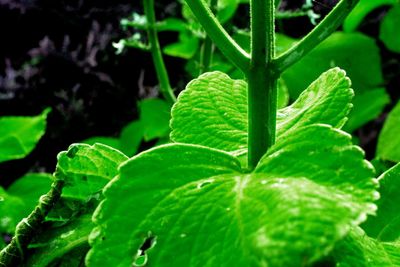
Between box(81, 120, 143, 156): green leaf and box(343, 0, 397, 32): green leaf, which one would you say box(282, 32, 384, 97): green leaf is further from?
box(81, 120, 143, 156): green leaf

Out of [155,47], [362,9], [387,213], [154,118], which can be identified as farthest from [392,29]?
[387,213]

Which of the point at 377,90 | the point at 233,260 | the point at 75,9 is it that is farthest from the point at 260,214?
the point at 75,9

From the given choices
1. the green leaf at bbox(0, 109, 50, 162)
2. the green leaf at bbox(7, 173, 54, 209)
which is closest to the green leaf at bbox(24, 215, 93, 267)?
the green leaf at bbox(0, 109, 50, 162)

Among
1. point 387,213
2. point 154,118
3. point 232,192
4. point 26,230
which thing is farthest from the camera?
point 154,118

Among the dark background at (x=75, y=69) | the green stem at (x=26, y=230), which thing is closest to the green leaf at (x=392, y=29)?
the dark background at (x=75, y=69)

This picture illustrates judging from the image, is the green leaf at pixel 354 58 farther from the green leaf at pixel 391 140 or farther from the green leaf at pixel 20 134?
the green leaf at pixel 20 134

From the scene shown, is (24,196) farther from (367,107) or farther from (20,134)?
(367,107)
